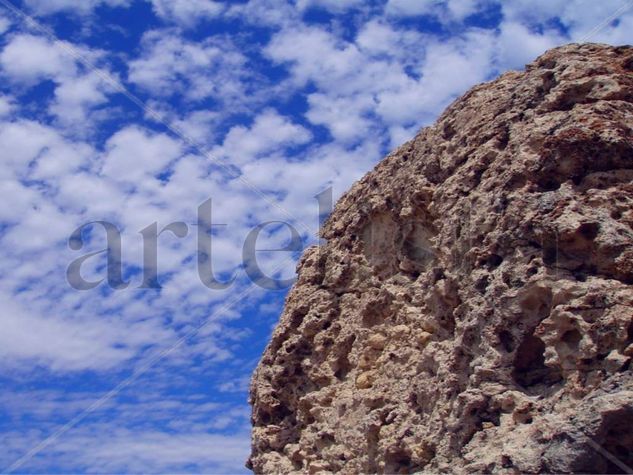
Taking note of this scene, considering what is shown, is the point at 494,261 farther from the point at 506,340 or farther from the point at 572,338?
the point at 572,338

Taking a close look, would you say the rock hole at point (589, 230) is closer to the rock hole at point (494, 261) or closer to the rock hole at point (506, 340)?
the rock hole at point (494, 261)

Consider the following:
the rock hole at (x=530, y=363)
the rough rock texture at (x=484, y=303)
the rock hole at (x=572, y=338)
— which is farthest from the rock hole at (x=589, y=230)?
the rock hole at (x=530, y=363)

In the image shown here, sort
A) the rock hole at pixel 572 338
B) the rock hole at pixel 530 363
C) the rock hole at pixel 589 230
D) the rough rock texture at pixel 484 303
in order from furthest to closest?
the rock hole at pixel 530 363 < the rock hole at pixel 589 230 < the rock hole at pixel 572 338 < the rough rock texture at pixel 484 303

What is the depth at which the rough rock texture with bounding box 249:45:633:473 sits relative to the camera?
281 inches

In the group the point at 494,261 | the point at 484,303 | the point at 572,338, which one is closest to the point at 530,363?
the point at 572,338

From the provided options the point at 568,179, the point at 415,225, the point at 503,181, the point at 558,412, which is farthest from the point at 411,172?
the point at 558,412

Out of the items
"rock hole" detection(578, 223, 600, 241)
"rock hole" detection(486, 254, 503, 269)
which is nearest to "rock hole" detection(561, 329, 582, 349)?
"rock hole" detection(578, 223, 600, 241)

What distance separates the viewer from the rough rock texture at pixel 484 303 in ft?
23.4

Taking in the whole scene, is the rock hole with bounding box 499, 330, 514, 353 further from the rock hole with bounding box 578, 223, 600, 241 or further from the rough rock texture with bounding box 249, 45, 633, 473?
the rock hole with bounding box 578, 223, 600, 241

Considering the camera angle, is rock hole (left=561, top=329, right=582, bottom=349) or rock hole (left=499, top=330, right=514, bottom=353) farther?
rock hole (left=499, top=330, right=514, bottom=353)

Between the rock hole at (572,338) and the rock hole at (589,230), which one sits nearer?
the rock hole at (572,338)

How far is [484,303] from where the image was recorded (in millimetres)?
8312

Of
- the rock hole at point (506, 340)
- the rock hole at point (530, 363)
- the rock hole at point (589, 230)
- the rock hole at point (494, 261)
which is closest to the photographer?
the rock hole at point (589, 230)

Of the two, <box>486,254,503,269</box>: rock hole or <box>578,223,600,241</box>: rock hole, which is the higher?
<box>486,254,503,269</box>: rock hole
